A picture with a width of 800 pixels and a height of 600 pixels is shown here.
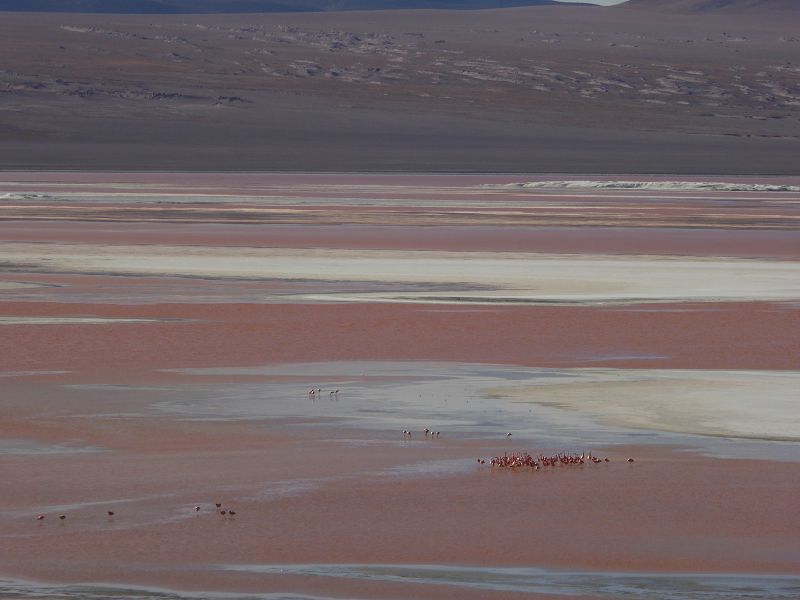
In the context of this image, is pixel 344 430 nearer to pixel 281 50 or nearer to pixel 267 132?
pixel 267 132

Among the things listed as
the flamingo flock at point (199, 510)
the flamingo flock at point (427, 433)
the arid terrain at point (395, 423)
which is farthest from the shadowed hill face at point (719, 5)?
the flamingo flock at point (199, 510)

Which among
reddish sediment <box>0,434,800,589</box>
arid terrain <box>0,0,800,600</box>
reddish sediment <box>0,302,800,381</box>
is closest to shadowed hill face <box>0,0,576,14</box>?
arid terrain <box>0,0,800,600</box>

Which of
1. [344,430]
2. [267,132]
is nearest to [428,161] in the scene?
[267,132]

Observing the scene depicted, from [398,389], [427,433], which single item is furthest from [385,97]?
[427,433]

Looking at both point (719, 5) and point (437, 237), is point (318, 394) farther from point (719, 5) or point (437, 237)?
point (719, 5)

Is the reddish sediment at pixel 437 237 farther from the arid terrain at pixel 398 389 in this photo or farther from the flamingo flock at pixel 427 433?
the flamingo flock at pixel 427 433

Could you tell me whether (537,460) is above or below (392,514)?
below
